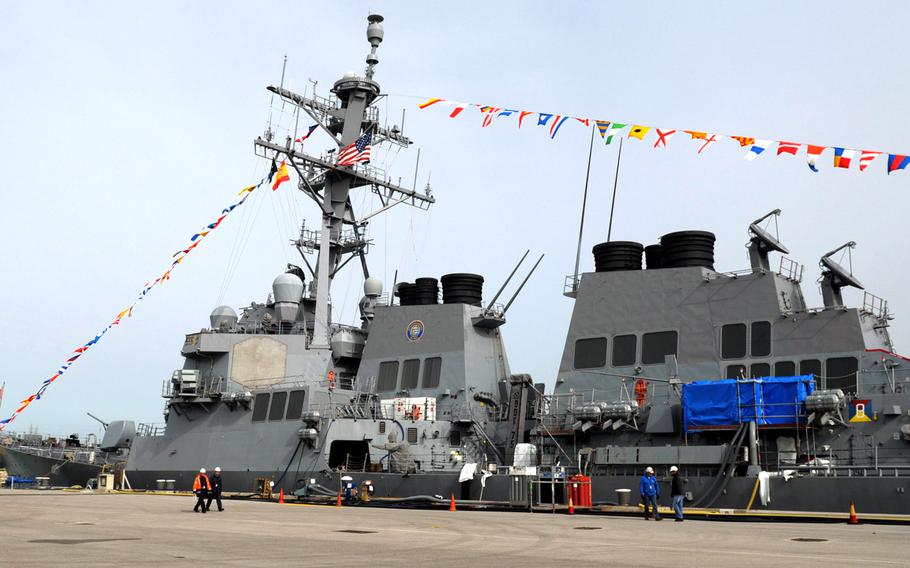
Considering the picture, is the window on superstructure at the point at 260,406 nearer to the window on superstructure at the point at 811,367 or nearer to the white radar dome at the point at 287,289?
the white radar dome at the point at 287,289

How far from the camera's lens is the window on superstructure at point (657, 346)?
64.9ft

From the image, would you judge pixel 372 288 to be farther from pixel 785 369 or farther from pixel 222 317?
pixel 785 369

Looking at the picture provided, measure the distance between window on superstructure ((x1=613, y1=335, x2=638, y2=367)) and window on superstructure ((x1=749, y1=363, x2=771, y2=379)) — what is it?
271cm

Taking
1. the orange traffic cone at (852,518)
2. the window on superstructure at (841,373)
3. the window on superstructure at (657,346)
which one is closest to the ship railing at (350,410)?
the window on superstructure at (657,346)

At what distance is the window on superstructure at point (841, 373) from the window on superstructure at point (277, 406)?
14532 mm

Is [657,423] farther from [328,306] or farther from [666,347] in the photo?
[328,306]

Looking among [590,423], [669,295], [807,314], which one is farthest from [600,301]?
[807,314]

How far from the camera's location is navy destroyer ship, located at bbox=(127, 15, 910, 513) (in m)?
16.8

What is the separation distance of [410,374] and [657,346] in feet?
26.8

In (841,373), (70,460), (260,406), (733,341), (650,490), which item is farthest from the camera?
(70,460)

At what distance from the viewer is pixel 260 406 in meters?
25.5

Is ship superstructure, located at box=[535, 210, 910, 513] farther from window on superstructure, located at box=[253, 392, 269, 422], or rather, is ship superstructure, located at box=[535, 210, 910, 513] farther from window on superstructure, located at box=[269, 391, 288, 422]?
window on superstructure, located at box=[253, 392, 269, 422]

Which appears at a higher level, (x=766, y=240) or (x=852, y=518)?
(x=766, y=240)

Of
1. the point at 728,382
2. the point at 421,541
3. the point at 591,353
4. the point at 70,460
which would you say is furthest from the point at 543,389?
the point at 70,460
